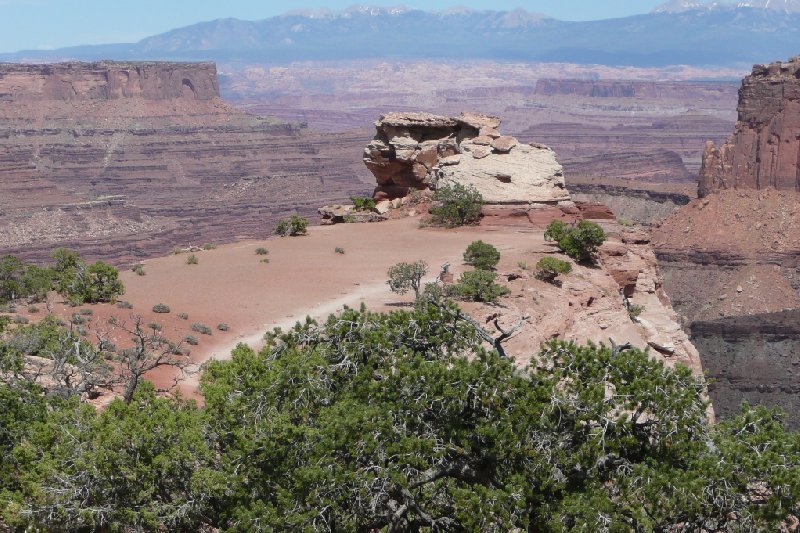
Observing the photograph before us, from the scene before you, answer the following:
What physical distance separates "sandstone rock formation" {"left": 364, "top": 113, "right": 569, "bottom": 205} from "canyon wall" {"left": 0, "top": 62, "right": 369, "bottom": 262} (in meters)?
59.8

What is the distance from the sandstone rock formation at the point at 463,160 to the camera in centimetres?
3262

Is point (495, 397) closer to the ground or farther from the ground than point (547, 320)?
farther from the ground

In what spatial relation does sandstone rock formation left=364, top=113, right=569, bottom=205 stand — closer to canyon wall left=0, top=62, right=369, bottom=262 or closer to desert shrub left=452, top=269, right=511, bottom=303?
desert shrub left=452, top=269, right=511, bottom=303

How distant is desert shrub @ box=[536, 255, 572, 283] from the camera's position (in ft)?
76.5

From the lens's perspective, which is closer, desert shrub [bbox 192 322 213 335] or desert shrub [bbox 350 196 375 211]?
desert shrub [bbox 192 322 213 335]

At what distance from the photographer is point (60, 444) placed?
12.8m

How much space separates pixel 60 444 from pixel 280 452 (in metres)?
2.53

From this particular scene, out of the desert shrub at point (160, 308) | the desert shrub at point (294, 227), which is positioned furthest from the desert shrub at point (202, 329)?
the desert shrub at point (294, 227)

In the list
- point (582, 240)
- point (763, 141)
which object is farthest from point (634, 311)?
point (763, 141)

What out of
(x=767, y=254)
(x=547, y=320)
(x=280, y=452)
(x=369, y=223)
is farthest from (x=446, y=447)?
(x=767, y=254)

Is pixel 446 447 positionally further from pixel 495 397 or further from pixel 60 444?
pixel 60 444

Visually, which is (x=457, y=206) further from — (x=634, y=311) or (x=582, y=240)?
(x=634, y=311)

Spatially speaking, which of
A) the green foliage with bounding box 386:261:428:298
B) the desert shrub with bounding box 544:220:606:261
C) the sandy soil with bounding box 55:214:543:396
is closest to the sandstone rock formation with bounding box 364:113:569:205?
the sandy soil with bounding box 55:214:543:396

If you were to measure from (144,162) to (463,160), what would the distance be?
361ft
